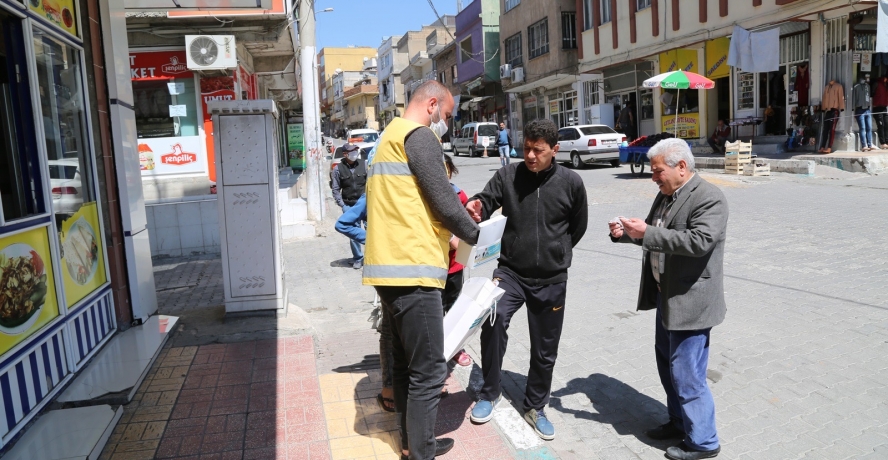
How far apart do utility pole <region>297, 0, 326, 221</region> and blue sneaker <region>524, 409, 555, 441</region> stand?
9235 mm

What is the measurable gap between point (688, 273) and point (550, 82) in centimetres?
3054

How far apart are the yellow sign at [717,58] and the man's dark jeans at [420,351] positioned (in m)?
20.2

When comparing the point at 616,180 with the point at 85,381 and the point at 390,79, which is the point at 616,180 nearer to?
the point at 85,381

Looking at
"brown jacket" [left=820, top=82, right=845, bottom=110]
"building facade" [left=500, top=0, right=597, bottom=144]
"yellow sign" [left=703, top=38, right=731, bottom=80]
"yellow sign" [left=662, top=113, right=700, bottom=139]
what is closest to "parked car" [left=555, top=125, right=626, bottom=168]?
"yellow sign" [left=662, top=113, right=700, bottom=139]

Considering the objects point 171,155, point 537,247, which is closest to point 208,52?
point 171,155

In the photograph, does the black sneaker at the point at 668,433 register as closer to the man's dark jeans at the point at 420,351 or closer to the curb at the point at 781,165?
the man's dark jeans at the point at 420,351

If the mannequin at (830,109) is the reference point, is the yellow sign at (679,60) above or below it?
above

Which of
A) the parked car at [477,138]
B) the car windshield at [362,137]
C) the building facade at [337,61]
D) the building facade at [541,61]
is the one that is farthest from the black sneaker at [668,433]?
the building facade at [337,61]

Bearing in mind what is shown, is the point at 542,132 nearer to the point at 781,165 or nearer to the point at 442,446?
the point at 442,446

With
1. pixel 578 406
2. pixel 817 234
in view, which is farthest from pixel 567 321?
pixel 817 234

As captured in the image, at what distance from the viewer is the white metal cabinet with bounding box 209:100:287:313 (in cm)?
581

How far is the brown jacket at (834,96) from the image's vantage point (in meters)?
16.4

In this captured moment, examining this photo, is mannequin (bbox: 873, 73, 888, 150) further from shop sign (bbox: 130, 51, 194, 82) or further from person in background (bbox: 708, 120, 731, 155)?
shop sign (bbox: 130, 51, 194, 82)

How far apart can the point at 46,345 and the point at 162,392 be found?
2.58 feet
